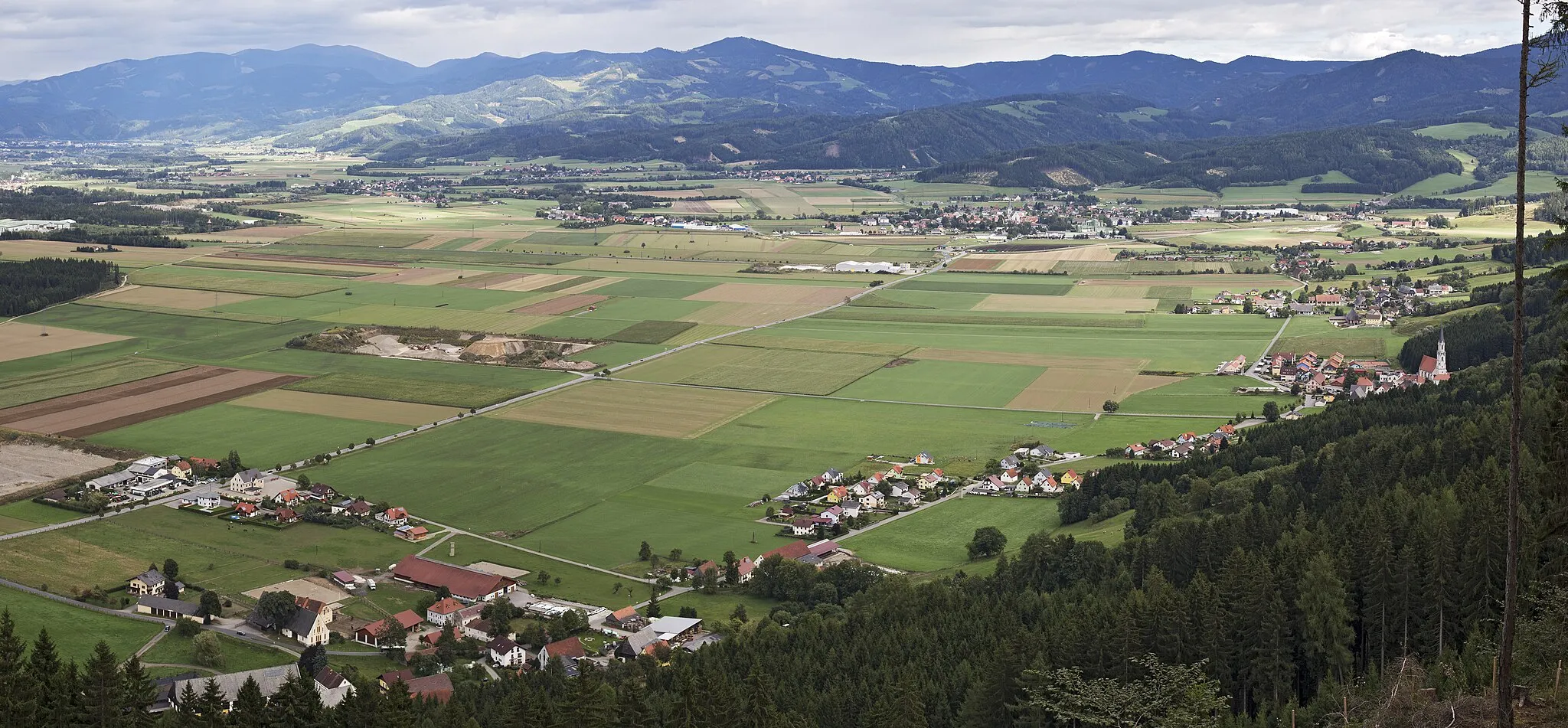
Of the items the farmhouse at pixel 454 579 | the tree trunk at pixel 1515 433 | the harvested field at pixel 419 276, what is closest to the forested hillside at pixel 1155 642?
the tree trunk at pixel 1515 433

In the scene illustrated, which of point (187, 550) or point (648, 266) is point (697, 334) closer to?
point (648, 266)

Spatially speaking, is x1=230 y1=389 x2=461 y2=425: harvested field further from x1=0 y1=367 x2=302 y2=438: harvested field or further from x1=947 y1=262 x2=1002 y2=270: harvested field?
x1=947 y1=262 x2=1002 y2=270: harvested field

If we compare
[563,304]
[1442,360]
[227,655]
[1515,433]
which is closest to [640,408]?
[227,655]

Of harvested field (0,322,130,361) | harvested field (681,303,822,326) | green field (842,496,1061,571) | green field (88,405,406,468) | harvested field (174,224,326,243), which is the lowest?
green field (842,496,1061,571)

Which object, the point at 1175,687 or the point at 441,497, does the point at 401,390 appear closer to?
the point at 441,497

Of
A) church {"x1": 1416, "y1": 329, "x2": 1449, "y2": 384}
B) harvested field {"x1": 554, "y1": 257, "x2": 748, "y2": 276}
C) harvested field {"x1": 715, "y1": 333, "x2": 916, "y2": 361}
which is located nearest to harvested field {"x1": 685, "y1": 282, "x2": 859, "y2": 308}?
harvested field {"x1": 554, "y1": 257, "x2": 748, "y2": 276}

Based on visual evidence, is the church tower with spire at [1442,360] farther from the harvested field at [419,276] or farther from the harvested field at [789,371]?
the harvested field at [419,276]
